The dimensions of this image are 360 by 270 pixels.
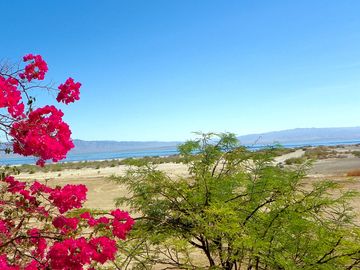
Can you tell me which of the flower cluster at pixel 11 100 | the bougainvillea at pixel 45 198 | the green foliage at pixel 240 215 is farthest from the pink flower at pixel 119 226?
the flower cluster at pixel 11 100

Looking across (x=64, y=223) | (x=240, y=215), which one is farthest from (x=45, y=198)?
(x=240, y=215)

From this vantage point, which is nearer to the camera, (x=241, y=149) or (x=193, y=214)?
(x=193, y=214)

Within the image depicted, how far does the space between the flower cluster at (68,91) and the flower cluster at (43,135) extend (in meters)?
0.39

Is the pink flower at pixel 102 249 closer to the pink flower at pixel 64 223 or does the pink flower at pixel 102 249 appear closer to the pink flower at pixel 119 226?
the pink flower at pixel 119 226

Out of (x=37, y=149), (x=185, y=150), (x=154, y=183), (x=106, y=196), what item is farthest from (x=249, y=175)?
(x=106, y=196)

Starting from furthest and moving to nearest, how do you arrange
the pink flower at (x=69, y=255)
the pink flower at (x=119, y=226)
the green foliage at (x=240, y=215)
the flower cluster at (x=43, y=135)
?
1. the green foliage at (x=240, y=215)
2. the pink flower at (x=119, y=226)
3. the flower cluster at (x=43, y=135)
4. the pink flower at (x=69, y=255)

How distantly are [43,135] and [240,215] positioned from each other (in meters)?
2.96

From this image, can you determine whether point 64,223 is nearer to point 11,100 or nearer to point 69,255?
point 69,255

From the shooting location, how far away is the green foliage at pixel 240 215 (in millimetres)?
4988

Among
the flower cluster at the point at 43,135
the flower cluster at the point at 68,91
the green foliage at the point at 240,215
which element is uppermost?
the flower cluster at the point at 68,91

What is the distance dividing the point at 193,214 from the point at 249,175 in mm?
1301

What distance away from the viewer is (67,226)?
13.4 feet

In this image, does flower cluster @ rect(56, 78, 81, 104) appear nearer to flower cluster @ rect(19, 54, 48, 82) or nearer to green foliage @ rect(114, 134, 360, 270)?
flower cluster @ rect(19, 54, 48, 82)

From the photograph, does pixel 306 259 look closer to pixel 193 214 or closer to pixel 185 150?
pixel 193 214
